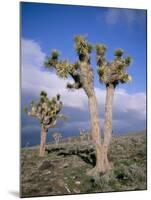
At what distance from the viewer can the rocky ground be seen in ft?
31.4

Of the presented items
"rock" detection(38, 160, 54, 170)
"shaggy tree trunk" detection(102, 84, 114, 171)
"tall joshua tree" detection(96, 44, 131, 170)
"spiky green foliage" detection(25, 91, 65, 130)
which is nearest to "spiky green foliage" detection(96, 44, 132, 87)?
"tall joshua tree" detection(96, 44, 131, 170)

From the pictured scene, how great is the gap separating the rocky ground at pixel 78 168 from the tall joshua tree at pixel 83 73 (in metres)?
0.20

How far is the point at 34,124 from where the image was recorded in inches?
377

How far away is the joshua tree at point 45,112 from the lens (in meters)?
9.59

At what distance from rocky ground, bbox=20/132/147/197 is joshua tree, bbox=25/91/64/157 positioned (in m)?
0.26

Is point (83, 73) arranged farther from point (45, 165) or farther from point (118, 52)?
point (45, 165)

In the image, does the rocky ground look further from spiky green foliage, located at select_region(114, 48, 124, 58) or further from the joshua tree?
spiky green foliage, located at select_region(114, 48, 124, 58)

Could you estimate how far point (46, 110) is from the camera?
970 centimetres

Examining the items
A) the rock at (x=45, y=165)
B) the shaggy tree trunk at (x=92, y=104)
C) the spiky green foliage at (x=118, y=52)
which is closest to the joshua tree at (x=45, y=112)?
the rock at (x=45, y=165)

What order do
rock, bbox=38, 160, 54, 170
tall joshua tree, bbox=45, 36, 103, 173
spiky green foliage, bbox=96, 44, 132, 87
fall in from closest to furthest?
rock, bbox=38, 160, 54, 170
tall joshua tree, bbox=45, 36, 103, 173
spiky green foliage, bbox=96, 44, 132, 87

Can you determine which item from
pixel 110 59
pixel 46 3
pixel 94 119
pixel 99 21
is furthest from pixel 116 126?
pixel 46 3

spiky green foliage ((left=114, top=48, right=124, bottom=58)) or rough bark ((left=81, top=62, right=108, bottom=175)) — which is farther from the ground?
spiky green foliage ((left=114, top=48, right=124, bottom=58))

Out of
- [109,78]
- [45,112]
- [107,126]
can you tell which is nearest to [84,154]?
[107,126]

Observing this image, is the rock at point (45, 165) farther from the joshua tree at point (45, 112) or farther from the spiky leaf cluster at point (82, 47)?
the spiky leaf cluster at point (82, 47)
